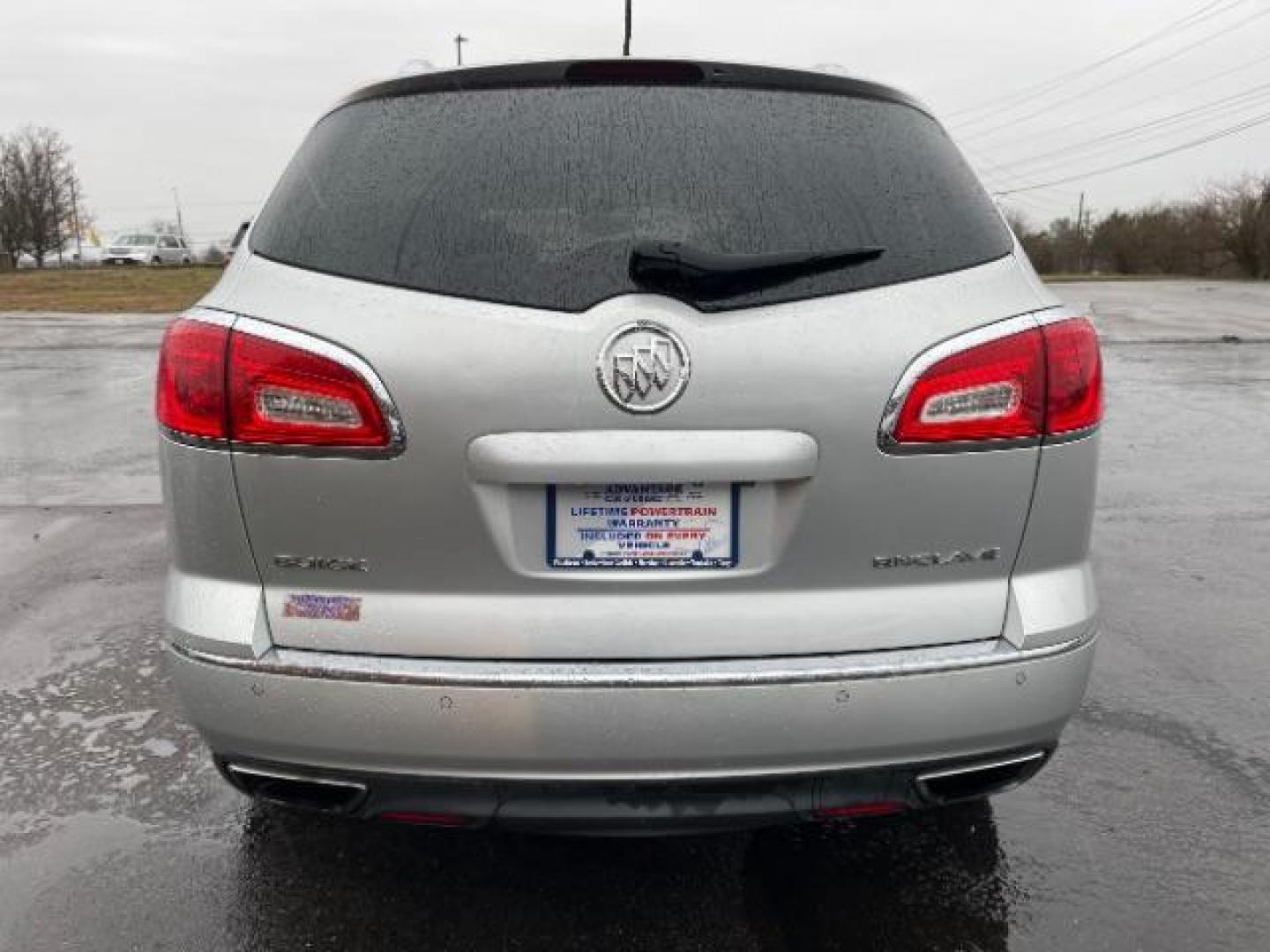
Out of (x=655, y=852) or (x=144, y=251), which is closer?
(x=655, y=852)

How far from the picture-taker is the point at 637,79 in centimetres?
231

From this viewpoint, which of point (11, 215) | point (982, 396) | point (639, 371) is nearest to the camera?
point (639, 371)

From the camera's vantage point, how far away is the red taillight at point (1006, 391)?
6.57 feet

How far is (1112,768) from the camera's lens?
10.4ft

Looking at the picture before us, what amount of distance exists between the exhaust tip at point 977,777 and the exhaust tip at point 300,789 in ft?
3.53

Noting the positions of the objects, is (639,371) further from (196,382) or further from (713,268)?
(196,382)

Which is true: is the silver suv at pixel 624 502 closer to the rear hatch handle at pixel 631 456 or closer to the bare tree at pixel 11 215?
the rear hatch handle at pixel 631 456

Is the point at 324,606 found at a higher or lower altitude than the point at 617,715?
higher

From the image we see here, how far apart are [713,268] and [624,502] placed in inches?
17.4

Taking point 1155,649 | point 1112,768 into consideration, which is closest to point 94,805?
point 1112,768

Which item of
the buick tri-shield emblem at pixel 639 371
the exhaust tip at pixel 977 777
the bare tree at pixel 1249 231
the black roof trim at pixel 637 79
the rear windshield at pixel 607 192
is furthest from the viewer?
the bare tree at pixel 1249 231

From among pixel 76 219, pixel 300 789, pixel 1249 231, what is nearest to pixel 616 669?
pixel 300 789

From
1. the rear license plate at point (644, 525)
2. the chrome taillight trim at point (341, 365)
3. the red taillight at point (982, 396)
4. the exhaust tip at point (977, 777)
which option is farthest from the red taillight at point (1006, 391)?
the chrome taillight trim at point (341, 365)

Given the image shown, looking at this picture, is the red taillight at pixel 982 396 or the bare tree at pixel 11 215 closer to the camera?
the red taillight at pixel 982 396
